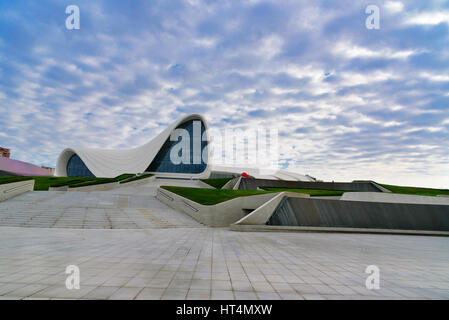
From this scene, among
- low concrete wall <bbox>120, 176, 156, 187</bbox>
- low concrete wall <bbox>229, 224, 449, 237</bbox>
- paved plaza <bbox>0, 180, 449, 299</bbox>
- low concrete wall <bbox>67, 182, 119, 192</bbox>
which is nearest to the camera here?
paved plaza <bbox>0, 180, 449, 299</bbox>

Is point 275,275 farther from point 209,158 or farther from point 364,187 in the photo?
point 209,158

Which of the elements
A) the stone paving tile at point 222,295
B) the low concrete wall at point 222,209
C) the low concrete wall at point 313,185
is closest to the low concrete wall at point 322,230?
the low concrete wall at point 222,209

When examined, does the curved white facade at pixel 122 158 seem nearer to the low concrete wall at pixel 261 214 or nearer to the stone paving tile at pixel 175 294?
the low concrete wall at pixel 261 214

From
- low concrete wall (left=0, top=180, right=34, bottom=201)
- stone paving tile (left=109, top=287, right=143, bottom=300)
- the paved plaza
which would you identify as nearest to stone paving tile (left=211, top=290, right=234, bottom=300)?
the paved plaza

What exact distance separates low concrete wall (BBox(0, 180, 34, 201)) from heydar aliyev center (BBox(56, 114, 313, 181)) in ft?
88.7

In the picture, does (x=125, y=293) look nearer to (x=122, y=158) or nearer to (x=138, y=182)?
(x=138, y=182)

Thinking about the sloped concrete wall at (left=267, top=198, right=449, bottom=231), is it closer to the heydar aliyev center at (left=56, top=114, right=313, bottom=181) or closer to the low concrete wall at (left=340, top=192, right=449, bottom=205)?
the low concrete wall at (left=340, top=192, right=449, bottom=205)

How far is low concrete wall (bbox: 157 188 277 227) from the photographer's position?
11984mm

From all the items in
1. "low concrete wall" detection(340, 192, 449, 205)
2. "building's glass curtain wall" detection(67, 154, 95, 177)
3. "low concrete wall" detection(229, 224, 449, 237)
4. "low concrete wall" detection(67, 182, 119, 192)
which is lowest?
"low concrete wall" detection(229, 224, 449, 237)

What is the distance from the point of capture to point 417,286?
3967 millimetres

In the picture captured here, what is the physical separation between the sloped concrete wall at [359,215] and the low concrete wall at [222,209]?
1723 millimetres

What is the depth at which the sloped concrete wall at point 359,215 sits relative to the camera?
1128cm
